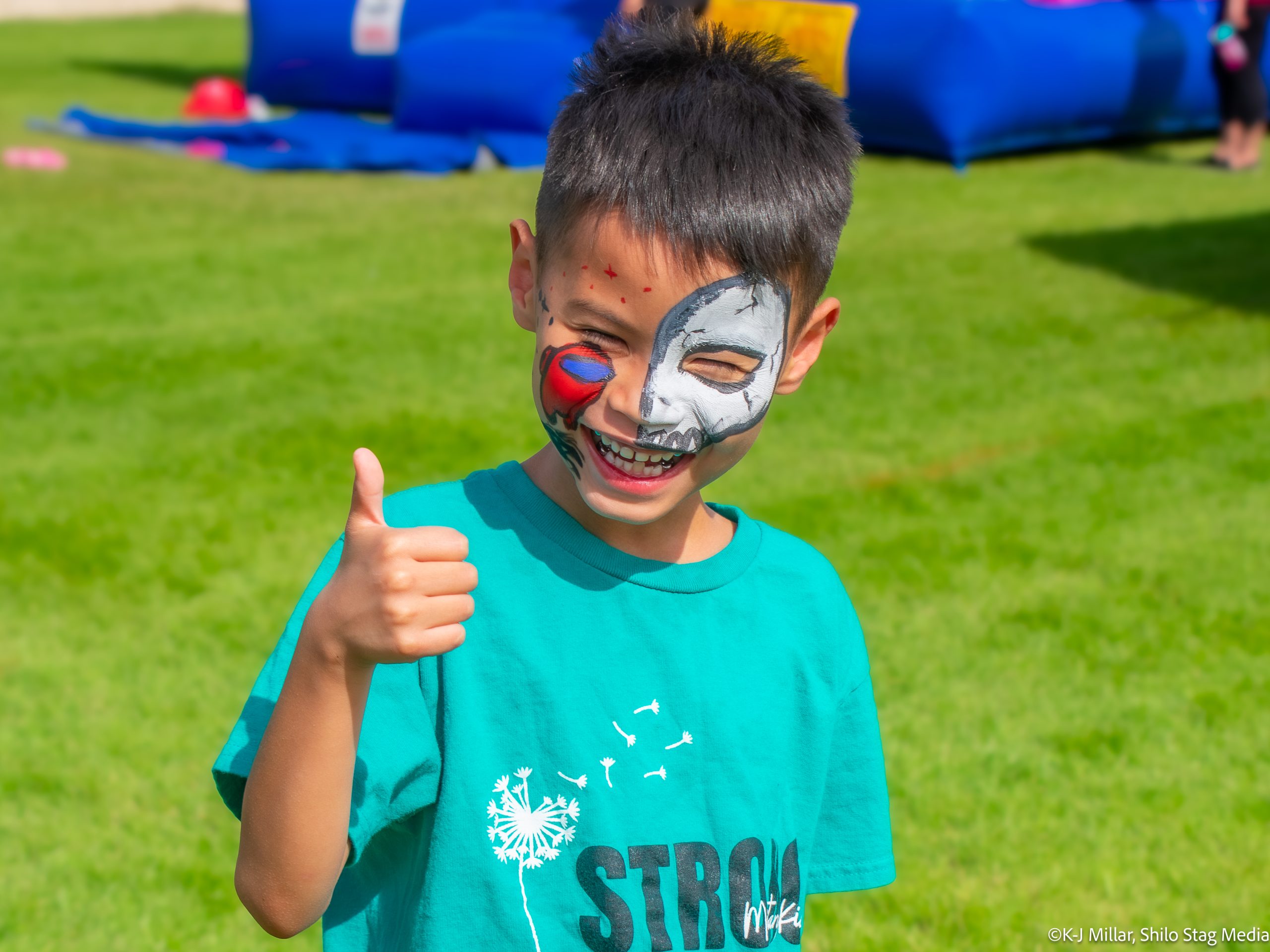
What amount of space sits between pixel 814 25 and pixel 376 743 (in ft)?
31.4

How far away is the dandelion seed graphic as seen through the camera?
1.45 m

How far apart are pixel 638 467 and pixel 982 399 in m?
4.33

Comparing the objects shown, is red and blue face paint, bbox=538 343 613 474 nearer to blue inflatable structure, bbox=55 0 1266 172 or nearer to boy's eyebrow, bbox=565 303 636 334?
boy's eyebrow, bbox=565 303 636 334

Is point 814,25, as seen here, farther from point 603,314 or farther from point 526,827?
point 526,827

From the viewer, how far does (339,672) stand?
126 centimetres

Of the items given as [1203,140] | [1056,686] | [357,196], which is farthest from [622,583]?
[1203,140]

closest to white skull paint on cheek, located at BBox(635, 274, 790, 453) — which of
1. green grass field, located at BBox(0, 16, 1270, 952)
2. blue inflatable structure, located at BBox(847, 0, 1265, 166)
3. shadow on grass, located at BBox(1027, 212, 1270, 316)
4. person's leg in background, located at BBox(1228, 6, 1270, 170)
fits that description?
green grass field, located at BBox(0, 16, 1270, 952)

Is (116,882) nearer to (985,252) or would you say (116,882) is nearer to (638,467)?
(638,467)

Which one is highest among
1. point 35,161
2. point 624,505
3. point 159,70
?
point 624,505

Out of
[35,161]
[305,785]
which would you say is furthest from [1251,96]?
[305,785]

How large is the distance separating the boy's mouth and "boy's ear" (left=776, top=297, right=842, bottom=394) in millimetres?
218

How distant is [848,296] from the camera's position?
7.00 metres

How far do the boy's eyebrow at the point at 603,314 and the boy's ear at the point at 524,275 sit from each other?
10cm

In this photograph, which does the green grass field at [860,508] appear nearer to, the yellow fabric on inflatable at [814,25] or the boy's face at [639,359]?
the boy's face at [639,359]
